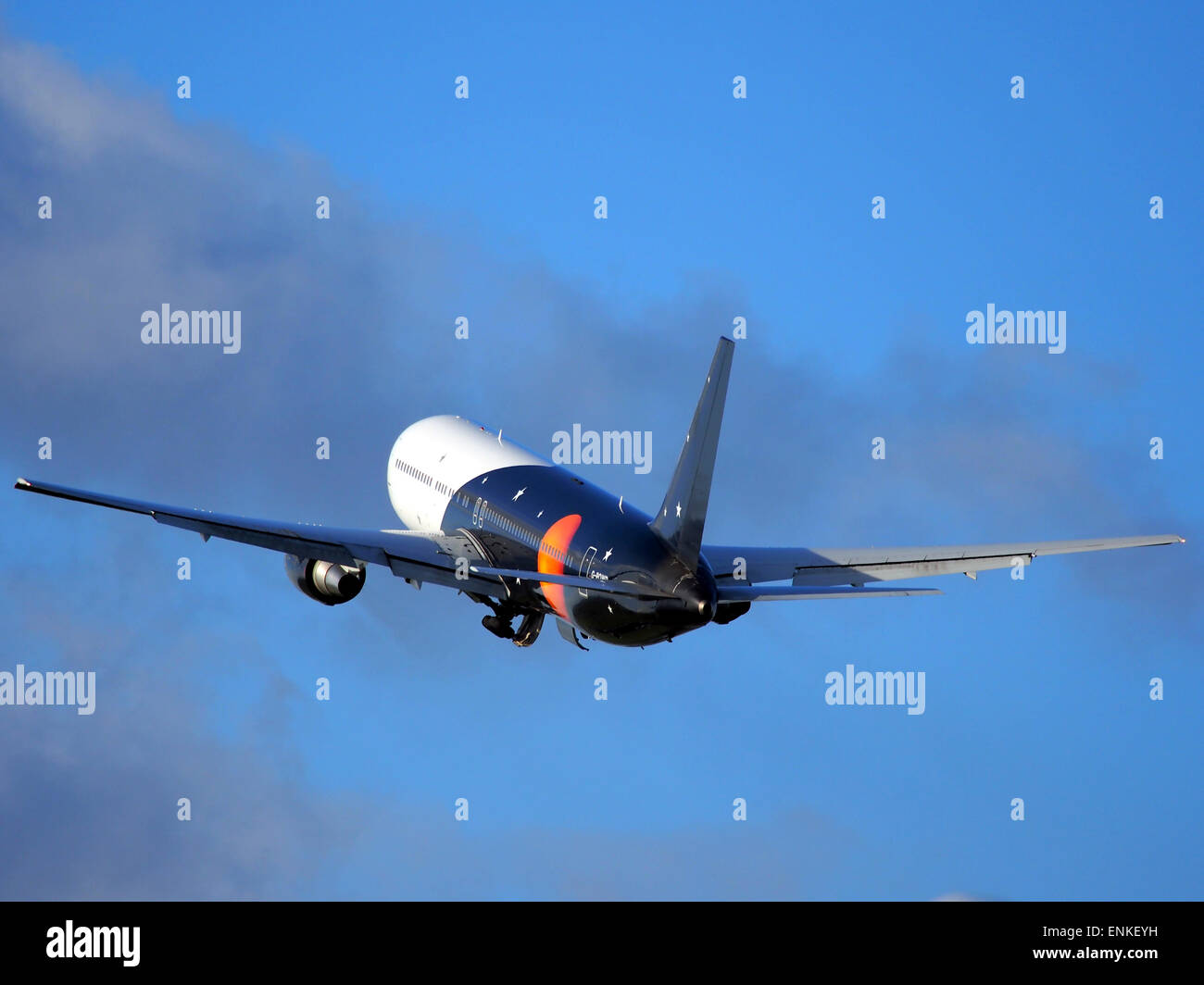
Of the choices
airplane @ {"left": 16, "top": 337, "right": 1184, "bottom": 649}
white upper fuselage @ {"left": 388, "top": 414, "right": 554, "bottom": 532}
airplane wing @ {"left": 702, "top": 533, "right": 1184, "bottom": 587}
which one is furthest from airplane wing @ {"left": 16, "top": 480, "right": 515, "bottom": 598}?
airplane wing @ {"left": 702, "top": 533, "right": 1184, "bottom": 587}

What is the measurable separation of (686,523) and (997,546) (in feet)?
38.7

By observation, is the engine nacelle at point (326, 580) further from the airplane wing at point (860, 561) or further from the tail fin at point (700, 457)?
the tail fin at point (700, 457)

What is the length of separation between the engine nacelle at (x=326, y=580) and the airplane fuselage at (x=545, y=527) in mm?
4053

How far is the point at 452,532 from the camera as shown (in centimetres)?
7438

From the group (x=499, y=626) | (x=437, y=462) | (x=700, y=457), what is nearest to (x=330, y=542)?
(x=499, y=626)

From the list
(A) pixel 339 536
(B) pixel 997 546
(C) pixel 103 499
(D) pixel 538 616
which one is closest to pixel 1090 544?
(B) pixel 997 546

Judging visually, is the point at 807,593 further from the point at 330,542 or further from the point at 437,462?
the point at 437,462

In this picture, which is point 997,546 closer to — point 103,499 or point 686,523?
point 686,523

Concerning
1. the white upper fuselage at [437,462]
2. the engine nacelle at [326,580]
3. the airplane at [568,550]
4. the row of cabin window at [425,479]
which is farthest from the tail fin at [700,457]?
the row of cabin window at [425,479]

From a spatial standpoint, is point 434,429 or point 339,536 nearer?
point 339,536

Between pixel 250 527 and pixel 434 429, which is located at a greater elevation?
pixel 434 429

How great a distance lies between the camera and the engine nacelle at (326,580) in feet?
238

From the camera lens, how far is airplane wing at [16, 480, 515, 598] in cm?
6397
